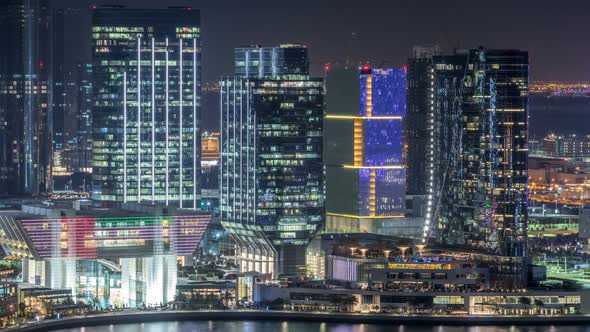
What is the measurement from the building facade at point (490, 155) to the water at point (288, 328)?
5956 mm

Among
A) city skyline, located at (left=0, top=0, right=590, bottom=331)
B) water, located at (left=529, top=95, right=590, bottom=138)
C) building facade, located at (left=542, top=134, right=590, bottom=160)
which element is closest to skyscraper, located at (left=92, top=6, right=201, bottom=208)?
city skyline, located at (left=0, top=0, right=590, bottom=331)

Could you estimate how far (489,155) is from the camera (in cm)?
7494

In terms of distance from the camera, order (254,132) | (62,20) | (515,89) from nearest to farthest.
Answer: (515,89) < (254,132) < (62,20)

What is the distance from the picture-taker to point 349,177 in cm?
8219

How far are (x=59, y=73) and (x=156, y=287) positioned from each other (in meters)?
41.2

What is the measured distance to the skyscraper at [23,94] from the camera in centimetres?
10631

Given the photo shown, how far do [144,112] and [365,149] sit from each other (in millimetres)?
13575

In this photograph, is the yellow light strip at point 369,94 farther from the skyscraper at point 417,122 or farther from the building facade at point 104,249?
the building facade at point 104,249

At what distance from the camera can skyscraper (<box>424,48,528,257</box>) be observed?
245 feet

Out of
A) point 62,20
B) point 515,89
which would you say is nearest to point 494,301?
point 515,89

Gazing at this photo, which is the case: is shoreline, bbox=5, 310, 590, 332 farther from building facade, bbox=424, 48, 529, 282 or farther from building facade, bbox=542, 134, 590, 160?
building facade, bbox=542, 134, 590, 160

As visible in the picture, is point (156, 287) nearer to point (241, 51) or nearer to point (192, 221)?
point (192, 221)

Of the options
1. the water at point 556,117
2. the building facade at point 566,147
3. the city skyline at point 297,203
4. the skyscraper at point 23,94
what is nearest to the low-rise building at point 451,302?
the city skyline at point 297,203

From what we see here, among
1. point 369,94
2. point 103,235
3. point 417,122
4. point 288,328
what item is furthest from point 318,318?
point 417,122
